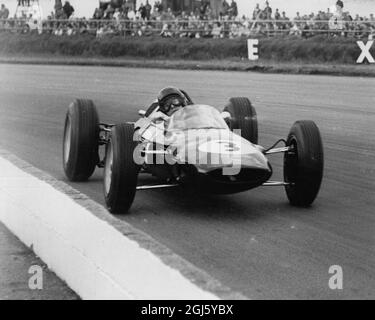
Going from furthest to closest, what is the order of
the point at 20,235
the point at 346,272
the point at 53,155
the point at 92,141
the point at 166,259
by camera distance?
1. the point at 53,155
2. the point at 92,141
3. the point at 20,235
4. the point at 346,272
5. the point at 166,259

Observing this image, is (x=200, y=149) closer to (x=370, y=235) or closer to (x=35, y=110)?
(x=370, y=235)

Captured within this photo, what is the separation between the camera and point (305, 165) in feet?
23.4

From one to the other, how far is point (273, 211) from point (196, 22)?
73.5 feet

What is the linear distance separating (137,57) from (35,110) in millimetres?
13927

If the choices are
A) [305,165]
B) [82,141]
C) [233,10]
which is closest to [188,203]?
[305,165]

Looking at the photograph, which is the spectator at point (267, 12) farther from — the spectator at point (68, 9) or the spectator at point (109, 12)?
the spectator at point (68, 9)

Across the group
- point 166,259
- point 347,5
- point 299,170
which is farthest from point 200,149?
point 347,5

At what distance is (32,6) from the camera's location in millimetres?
34000

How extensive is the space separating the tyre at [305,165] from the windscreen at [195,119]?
714 millimetres

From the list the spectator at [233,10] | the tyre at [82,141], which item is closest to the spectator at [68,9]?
the spectator at [233,10]

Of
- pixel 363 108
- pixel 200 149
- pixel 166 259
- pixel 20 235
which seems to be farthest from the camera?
pixel 363 108

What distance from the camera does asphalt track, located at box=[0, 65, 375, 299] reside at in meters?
→ 5.18

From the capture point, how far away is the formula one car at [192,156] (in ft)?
22.1

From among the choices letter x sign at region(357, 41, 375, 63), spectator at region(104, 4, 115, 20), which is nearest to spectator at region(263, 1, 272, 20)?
letter x sign at region(357, 41, 375, 63)
